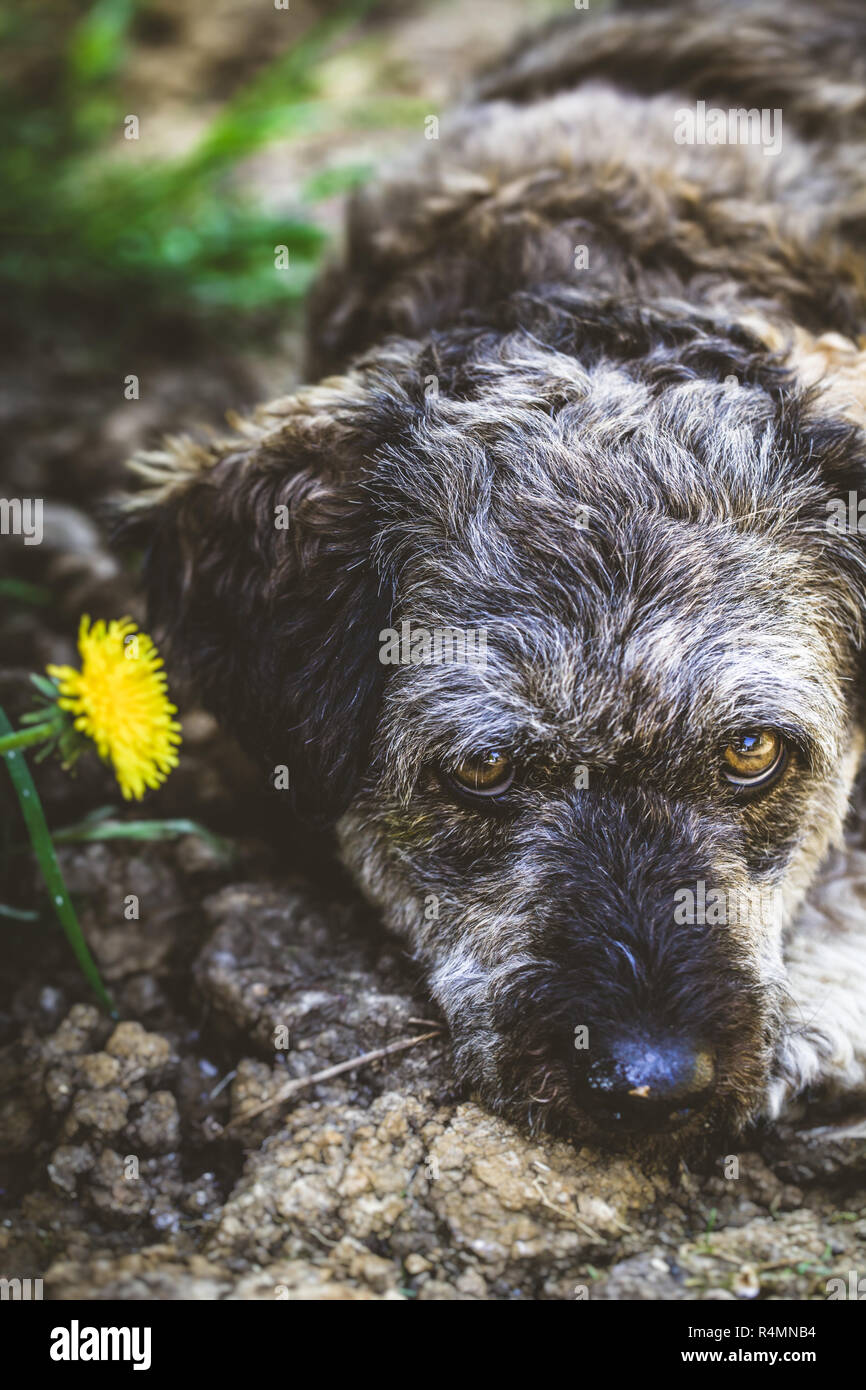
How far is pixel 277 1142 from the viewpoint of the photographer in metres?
2.89

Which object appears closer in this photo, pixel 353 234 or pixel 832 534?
pixel 832 534

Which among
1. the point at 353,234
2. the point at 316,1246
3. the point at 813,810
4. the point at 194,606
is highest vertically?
the point at 353,234

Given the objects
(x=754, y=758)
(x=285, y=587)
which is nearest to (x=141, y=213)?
(x=285, y=587)

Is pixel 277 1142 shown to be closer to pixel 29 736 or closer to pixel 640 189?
pixel 29 736

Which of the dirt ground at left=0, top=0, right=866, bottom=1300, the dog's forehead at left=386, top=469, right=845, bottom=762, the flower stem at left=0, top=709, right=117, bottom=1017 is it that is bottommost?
the dirt ground at left=0, top=0, right=866, bottom=1300

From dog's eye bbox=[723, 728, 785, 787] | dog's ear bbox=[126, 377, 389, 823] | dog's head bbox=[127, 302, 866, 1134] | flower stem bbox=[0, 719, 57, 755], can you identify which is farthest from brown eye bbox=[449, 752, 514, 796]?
flower stem bbox=[0, 719, 57, 755]

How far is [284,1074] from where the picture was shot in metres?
3.04

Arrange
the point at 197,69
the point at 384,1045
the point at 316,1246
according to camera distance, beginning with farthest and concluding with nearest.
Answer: the point at 197,69, the point at 384,1045, the point at 316,1246

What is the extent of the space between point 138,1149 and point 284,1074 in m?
0.40

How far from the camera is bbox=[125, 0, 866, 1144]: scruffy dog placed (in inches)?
115

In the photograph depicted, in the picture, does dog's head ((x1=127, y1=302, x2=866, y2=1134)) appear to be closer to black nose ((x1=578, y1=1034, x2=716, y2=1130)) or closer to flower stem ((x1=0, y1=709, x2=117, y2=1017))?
black nose ((x1=578, y1=1034, x2=716, y2=1130))

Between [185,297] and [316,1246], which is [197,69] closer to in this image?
[185,297]

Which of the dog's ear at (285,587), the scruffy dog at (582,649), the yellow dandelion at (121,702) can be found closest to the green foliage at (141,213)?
the scruffy dog at (582,649)

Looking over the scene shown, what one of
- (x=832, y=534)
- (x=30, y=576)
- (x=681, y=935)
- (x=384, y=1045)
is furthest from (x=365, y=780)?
(x=30, y=576)
